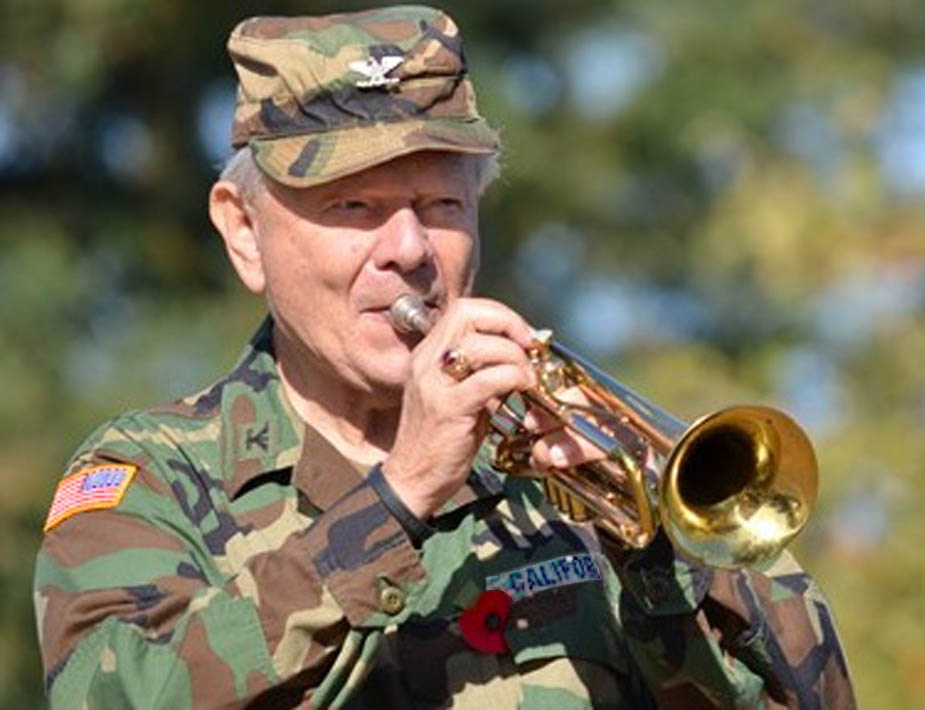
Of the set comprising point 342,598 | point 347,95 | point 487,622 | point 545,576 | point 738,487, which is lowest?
point 342,598

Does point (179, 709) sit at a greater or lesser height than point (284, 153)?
lesser

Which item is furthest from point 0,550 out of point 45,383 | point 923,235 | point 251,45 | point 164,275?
point 251,45

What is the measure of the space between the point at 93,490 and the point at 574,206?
1482 cm

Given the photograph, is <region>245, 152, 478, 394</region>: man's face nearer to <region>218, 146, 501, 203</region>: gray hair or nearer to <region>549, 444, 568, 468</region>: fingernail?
<region>218, 146, 501, 203</region>: gray hair

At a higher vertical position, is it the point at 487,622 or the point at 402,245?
the point at 402,245

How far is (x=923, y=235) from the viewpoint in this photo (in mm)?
16812

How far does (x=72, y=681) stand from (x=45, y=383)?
41.9 feet

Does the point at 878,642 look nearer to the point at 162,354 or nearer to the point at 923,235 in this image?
the point at 923,235

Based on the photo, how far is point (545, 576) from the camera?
598 cm

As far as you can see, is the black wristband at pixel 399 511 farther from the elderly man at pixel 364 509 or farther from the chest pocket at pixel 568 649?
the chest pocket at pixel 568 649

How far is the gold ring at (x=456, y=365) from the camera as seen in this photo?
5512mm

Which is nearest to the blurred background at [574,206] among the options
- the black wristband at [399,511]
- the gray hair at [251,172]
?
the gray hair at [251,172]

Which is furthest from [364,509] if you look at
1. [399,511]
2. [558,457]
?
[558,457]

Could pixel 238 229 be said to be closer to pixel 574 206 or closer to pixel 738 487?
pixel 738 487
